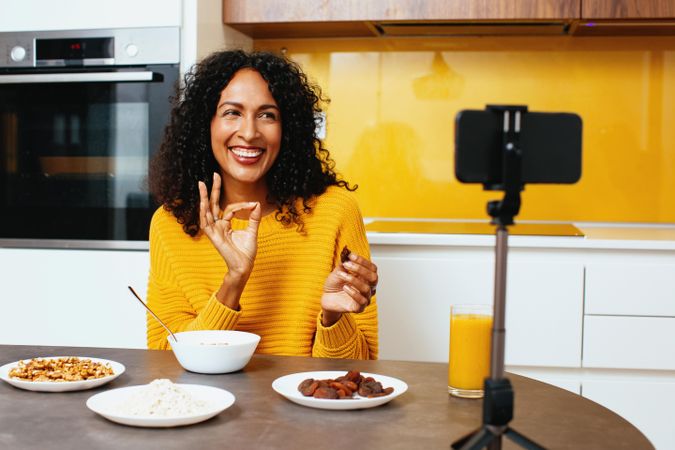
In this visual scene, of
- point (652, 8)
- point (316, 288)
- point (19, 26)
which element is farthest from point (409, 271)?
point (19, 26)

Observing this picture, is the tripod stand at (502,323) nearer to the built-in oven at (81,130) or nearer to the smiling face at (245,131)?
the smiling face at (245,131)

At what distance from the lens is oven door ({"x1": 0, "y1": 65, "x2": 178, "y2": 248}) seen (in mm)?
2570

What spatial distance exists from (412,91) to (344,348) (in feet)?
5.21

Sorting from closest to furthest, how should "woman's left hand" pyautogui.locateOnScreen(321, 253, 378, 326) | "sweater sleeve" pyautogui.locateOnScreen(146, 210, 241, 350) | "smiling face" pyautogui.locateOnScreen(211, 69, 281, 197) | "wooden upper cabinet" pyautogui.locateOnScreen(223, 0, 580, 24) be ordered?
"woman's left hand" pyautogui.locateOnScreen(321, 253, 378, 326), "sweater sleeve" pyautogui.locateOnScreen(146, 210, 241, 350), "smiling face" pyautogui.locateOnScreen(211, 69, 281, 197), "wooden upper cabinet" pyautogui.locateOnScreen(223, 0, 580, 24)

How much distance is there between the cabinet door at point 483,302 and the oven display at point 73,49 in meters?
1.00

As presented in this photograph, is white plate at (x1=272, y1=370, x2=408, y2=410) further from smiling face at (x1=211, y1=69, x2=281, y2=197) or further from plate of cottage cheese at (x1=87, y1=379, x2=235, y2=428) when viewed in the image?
smiling face at (x1=211, y1=69, x2=281, y2=197)

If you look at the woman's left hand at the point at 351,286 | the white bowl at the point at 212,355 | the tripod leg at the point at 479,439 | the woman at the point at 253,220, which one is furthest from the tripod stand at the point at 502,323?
the woman at the point at 253,220

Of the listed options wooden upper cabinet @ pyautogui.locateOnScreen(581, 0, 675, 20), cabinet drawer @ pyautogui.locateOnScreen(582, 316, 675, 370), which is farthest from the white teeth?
wooden upper cabinet @ pyautogui.locateOnScreen(581, 0, 675, 20)

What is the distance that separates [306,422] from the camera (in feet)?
3.39

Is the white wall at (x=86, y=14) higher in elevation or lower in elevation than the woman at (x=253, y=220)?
higher

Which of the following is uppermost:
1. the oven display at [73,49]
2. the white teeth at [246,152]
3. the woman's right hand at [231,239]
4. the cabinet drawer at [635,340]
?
the oven display at [73,49]

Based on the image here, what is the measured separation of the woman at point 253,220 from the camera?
1.63 meters

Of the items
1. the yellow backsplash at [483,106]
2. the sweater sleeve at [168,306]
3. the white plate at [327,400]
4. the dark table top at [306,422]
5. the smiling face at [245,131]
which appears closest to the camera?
the dark table top at [306,422]

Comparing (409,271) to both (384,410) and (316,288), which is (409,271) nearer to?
(316,288)
